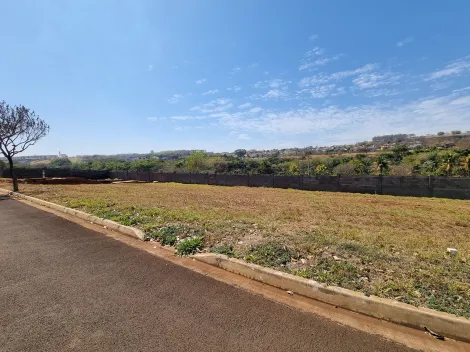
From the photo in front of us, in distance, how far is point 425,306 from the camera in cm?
288

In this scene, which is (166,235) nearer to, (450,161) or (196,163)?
(450,161)

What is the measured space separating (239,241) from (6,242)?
5268 mm

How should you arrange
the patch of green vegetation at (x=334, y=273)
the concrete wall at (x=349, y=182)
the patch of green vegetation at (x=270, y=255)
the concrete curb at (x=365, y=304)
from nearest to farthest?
the concrete curb at (x=365, y=304)
the patch of green vegetation at (x=334, y=273)
the patch of green vegetation at (x=270, y=255)
the concrete wall at (x=349, y=182)

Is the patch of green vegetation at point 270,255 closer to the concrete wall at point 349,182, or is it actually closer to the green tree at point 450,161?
the concrete wall at point 349,182

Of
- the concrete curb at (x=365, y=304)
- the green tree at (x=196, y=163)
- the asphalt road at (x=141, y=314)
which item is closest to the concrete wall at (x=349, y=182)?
the concrete curb at (x=365, y=304)

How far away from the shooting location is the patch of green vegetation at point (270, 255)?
13.7 ft

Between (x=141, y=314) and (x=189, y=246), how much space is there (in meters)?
2.08

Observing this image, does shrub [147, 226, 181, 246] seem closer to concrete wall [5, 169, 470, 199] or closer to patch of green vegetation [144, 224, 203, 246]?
patch of green vegetation [144, 224, 203, 246]

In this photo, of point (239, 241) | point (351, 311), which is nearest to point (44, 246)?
point (239, 241)

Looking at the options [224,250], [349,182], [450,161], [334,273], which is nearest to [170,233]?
[224,250]

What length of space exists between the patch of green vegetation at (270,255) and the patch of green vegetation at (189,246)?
1112 millimetres

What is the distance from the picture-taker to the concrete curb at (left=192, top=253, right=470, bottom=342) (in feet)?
8.53

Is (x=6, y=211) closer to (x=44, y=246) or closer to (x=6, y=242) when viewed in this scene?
(x=6, y=242)

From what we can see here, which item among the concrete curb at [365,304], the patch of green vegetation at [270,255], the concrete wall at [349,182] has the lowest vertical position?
the concrete wall at [349,182]
